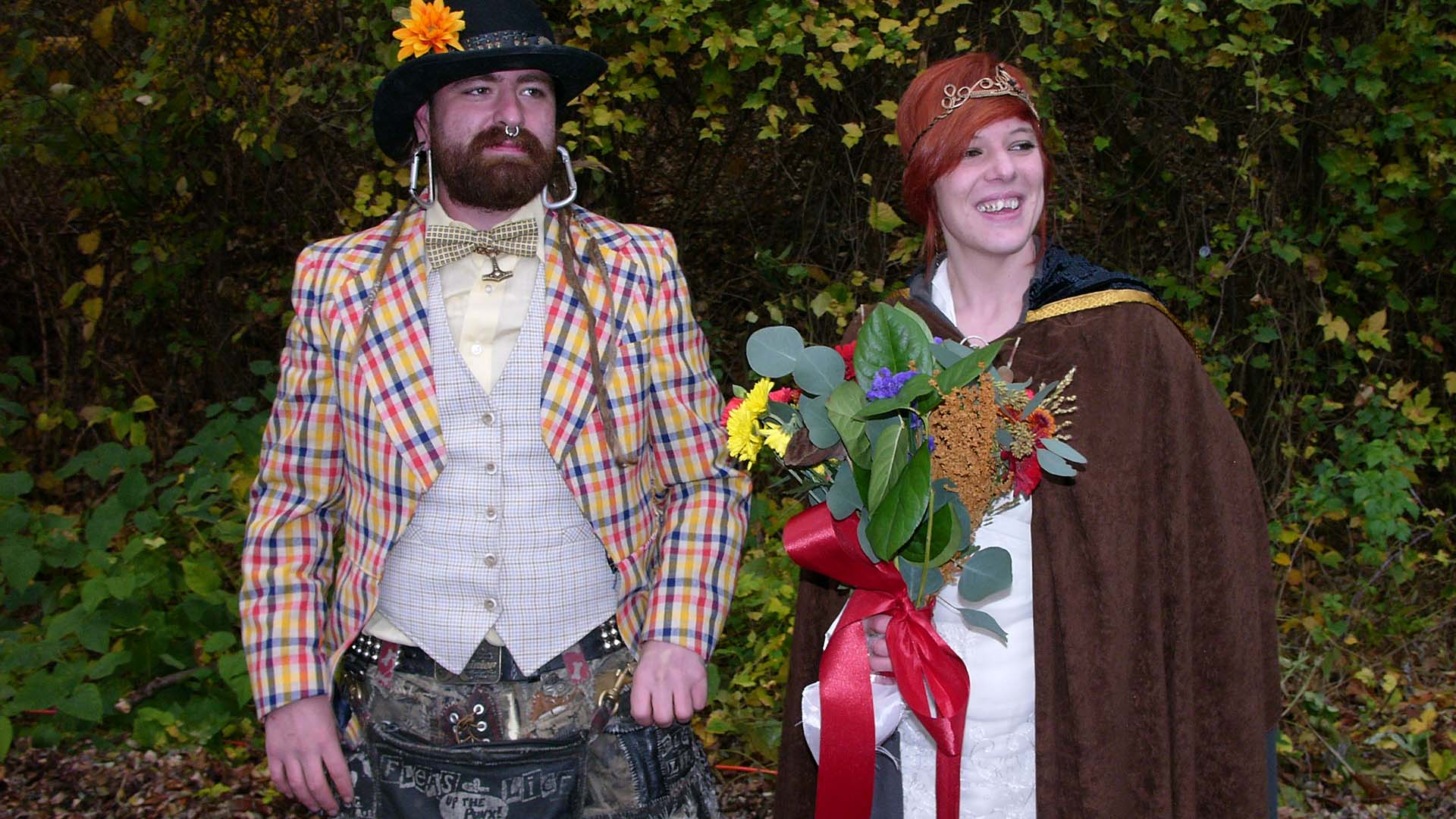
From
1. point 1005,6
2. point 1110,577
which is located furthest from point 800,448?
point 1005,6

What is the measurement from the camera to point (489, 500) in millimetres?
2383

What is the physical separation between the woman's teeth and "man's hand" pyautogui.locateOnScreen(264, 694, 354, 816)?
1.57 metres

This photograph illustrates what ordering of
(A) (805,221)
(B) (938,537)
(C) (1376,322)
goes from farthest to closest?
(A) (805,221) < (C) (1376,322) < (B) (938,537)

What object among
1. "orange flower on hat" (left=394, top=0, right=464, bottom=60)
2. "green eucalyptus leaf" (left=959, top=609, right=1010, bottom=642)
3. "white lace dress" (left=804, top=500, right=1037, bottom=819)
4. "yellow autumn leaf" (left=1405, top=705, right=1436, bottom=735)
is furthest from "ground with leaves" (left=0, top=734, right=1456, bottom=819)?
"orange flower on hat" (left=394, top=0, right=464, bottom=60)

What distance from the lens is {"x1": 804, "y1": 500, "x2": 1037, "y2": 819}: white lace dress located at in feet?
7.97

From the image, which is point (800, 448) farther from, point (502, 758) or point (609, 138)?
point (609, 138)

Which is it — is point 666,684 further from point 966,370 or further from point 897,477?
point 966,370

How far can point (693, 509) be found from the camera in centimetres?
250

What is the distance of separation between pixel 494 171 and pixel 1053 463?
116 centimetres

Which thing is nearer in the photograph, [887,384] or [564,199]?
[887,384]

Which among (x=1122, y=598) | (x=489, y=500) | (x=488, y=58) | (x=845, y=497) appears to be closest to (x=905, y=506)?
(x=845, y=497)

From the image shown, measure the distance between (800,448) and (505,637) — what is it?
25.7 inches

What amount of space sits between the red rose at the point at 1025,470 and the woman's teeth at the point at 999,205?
1.81 feet

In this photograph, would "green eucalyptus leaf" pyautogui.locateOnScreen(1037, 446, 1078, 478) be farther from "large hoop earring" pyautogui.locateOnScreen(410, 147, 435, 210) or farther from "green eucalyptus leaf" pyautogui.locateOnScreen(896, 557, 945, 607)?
"large hoop earring" pyautogui.locateOnScreen(410, 147, 435, 210)
